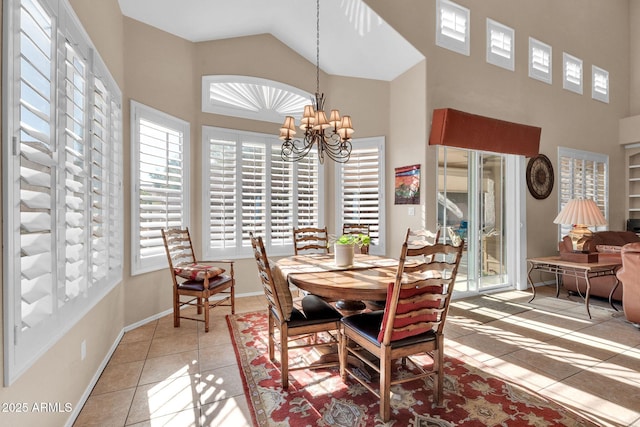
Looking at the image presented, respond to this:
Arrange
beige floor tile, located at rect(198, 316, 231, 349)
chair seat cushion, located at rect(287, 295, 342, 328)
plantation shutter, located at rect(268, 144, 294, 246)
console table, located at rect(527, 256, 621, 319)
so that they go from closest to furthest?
chair seat cushion, located at rect(287, 295, 342, 328) → beige floor tile, located at rect(198, 316, 231, 349) → console table, located at rect(527, 256, 621, 319) → plantation shutter, located at rect(268, 144, 294, 246)

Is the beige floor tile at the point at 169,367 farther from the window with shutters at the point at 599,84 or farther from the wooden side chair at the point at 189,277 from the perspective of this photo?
the window with shutters at the point at 599,84

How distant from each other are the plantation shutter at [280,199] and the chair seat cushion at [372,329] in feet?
8.84

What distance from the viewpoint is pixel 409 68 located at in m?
4.59

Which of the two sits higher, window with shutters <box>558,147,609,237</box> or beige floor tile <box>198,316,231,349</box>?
window with shutters <box>558,147,609,237</box>

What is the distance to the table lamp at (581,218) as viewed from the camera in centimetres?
446

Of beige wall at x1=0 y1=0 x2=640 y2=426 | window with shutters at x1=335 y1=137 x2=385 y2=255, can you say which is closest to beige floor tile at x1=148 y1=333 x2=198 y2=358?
beige wall at x1=0 y1=0 x2=640 y2=426

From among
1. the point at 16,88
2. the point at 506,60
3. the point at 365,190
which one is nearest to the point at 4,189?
the point at 16,88

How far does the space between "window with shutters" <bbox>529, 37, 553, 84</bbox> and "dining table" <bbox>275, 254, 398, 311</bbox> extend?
15.8ft

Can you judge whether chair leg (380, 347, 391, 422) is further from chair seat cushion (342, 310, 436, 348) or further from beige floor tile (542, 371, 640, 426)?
beige floor tile (542, 371, 640, 426)

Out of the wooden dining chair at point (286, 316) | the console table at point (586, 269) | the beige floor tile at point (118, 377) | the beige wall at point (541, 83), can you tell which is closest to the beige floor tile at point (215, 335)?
the beige floor tile at point (118, 377)

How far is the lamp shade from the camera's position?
445 centimetres

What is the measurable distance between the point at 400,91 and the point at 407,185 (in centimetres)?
145

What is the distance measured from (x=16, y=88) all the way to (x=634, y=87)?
401 inches

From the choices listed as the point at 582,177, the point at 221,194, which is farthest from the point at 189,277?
the point at 582,177
